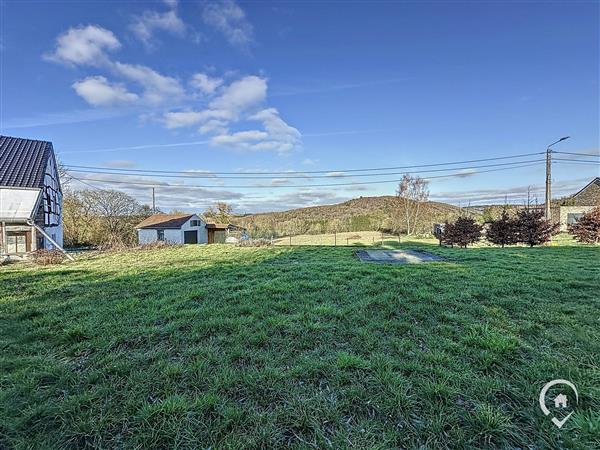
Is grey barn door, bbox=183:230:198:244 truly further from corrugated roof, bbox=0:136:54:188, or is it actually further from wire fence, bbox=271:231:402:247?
corrugated roof, bbox=0:136:54:188

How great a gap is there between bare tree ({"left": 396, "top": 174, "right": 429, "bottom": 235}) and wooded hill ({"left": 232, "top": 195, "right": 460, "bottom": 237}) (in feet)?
1.85

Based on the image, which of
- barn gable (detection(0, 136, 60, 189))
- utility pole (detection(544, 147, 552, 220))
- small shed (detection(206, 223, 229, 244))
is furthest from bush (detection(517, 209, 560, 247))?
small shed (detection(206, 223, 229, 244))

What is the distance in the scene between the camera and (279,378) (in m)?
2.22

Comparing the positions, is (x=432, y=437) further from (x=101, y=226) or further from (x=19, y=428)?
(x=101, y=226)

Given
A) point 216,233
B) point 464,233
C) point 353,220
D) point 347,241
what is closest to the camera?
point 464,233

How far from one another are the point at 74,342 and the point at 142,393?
1.49m

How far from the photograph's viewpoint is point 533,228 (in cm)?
1303

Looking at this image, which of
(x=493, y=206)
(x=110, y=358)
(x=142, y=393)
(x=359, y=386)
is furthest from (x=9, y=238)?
(x=493, y=206)

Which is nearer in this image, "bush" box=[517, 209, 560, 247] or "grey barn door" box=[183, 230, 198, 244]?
"bush" box=[517, 209, 560, 247]

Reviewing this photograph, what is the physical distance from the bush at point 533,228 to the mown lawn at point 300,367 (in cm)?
1030

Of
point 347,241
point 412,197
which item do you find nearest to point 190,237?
point 347,241

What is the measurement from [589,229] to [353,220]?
1579 centimetres

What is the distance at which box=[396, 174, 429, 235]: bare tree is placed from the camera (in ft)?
75.3

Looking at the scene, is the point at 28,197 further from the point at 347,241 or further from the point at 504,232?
the point at 504,232
